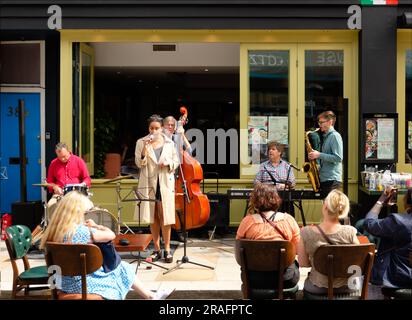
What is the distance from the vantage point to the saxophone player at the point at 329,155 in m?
6.48

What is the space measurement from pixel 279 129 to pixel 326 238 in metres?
4.44

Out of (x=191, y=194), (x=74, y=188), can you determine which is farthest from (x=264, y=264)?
(x=74, y=188)

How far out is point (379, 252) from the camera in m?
4.10

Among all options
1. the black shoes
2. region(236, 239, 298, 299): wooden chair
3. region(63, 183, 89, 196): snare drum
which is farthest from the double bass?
region(236, 239, 298, 299): wooden chair

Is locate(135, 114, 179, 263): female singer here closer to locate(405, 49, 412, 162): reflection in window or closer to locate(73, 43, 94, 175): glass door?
locate(73, 43, 94, 175): glass door

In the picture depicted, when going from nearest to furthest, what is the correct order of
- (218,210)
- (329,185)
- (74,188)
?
(74,188)
(329,185)
(218,210)

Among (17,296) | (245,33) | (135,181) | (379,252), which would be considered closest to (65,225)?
(17,296)

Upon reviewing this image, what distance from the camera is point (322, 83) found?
8148mm

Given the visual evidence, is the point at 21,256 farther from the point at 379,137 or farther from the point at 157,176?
the point at 379,137

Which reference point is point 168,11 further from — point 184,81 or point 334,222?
point 334,222

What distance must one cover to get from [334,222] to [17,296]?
8.49ft

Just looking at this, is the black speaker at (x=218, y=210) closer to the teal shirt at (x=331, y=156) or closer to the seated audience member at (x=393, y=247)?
the teal shirt at (x=331, y=156)

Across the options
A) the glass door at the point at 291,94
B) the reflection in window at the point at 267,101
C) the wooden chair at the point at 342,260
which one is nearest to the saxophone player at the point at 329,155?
the glass door at the point at 291,94

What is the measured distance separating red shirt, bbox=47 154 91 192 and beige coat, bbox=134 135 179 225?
2.82 feet
